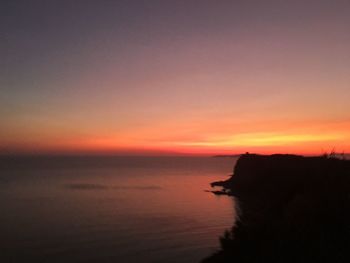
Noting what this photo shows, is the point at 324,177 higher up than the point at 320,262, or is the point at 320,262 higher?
the point at 324,177

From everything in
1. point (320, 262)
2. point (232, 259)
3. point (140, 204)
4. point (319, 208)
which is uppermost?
point (319, 208)

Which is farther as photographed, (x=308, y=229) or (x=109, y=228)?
(x=109, y=228)

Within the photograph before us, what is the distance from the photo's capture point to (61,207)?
64.9m

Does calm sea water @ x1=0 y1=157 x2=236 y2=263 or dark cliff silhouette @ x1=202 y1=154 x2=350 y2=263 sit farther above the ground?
dark cliff silhouette @ x1=202 y1=154 x2=350 y2=263

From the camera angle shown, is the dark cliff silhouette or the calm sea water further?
the calm sea water

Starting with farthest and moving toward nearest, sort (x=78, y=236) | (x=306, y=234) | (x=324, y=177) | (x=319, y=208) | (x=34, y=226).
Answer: (x=34, y=226)
(x=78, y=236)
(x=324, y=177)
(x=319, y=208)
(x=306, y=234)

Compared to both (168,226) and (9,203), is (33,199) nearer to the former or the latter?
(9,203)

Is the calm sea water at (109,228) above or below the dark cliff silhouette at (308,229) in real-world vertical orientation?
below

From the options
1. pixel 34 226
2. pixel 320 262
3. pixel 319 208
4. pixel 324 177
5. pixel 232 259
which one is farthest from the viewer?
pixel 34 226

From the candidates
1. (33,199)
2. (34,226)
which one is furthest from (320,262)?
(33,199)

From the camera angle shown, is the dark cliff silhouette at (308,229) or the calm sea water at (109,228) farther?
the calm sea water at (109,228)

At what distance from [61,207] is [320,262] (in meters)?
58.3

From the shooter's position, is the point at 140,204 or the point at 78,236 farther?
the point at 140,204

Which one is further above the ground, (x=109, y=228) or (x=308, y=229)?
(x=308, y=229)
